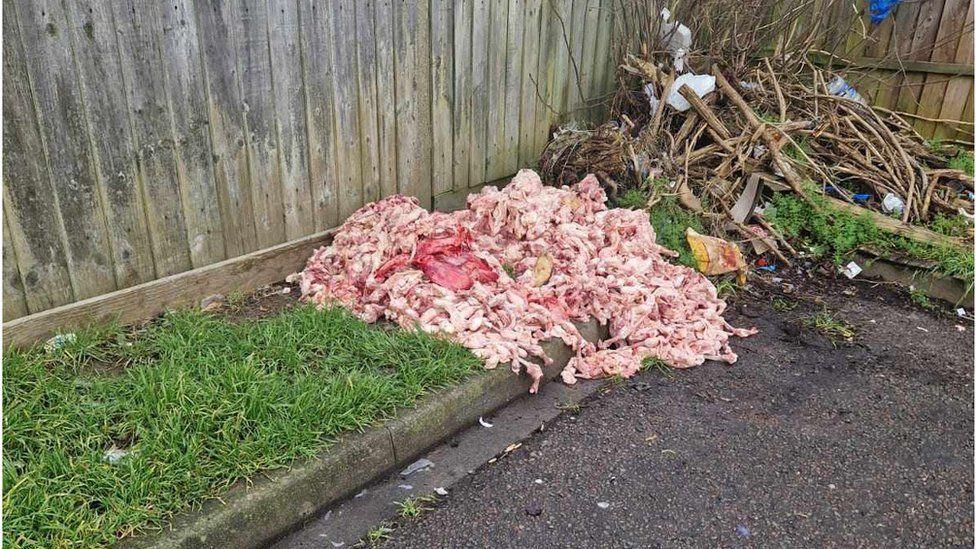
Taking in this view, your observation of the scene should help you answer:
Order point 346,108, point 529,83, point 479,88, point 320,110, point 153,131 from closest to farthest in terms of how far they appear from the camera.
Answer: point 153,131 → point 320,110 → point 346,108 → point 479,88 → point 529,83

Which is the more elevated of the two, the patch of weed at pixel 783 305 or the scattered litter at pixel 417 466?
the scattered litter at pixel 417 466

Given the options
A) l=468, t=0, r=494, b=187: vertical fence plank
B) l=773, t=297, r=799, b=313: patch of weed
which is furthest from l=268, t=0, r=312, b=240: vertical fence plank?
l=773, t=297, r=799, b=313: patch of weed

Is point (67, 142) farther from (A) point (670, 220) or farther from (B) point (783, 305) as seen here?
(B) point (783, 305)

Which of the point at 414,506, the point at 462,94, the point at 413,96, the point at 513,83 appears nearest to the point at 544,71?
the point at 513,83

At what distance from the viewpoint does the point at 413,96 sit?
4676mm

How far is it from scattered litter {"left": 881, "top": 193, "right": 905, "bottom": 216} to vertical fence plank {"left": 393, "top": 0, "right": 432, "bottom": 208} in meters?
3.60

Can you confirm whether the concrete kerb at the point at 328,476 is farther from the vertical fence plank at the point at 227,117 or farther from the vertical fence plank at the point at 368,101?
the vertical fence plank at the point at 368,101

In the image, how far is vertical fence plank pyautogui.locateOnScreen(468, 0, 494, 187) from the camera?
4932 mm

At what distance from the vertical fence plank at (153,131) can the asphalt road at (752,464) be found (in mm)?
2015

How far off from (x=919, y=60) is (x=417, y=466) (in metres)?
5.97

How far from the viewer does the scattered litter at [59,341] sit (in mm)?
3189

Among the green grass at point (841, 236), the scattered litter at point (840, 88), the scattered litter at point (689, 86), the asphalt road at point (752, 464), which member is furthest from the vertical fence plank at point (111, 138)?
the scattered litter at point (840, 88)

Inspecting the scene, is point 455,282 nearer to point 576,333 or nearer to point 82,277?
point 576,333

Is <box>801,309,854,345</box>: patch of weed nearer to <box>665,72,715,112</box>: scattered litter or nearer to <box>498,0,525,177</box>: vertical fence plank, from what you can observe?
<box>665,72,715,112</box>: scattered litter
